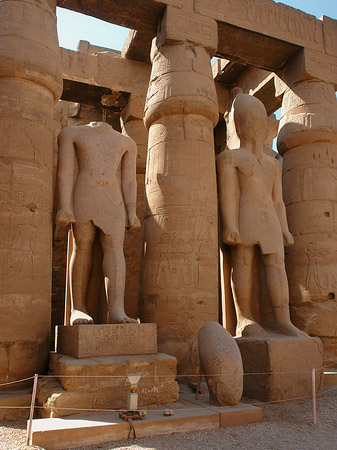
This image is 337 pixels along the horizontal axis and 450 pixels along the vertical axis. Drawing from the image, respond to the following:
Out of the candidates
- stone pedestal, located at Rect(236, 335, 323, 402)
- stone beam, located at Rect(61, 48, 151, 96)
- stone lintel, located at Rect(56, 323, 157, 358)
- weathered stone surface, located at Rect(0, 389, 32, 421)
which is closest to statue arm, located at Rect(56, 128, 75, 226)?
stone lintel, located at Rect(56, 323, 157, 358)

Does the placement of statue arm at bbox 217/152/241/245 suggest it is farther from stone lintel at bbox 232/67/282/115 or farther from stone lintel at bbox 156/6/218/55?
stone lintel at bbox 232/67/282/115

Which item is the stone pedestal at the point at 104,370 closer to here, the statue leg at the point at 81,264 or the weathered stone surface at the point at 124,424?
the weathered stone surface at the point at 124,424

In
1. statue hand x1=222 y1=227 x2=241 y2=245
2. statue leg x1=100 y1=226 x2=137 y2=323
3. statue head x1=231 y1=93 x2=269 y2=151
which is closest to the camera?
statue leg x1=100 y1=226 x2=137 y2=323

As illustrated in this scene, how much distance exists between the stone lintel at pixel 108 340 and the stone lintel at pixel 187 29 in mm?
4294

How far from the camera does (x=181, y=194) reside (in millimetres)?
5965

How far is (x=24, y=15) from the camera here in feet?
17.8

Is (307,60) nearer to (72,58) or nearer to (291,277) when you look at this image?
(291,277)

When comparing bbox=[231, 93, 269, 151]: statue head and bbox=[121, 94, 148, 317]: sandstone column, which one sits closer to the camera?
bbox=[231, 93, 269, 151]: statue head

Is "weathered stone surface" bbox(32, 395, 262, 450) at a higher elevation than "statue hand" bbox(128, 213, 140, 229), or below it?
below

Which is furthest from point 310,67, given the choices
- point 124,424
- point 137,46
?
point 124,424

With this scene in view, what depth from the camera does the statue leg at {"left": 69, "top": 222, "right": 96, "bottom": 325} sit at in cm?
502

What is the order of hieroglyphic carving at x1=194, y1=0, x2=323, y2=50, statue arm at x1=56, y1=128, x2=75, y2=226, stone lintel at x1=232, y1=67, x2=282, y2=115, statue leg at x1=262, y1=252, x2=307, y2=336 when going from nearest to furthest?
1. statue arm at x1=56, y1=128, x2=75, y2=226
2. statue leg at x1=262, y1=252, x2=307, y2=336
3. hieroglyphic carving at x1=194, y1=0, x2=323, y2=50
4. stone lintel at x1=232, y1=67, x2=282, y2=115

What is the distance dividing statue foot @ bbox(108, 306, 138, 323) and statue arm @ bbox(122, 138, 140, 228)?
103cm

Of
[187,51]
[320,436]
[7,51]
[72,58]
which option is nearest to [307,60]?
[187,51]
